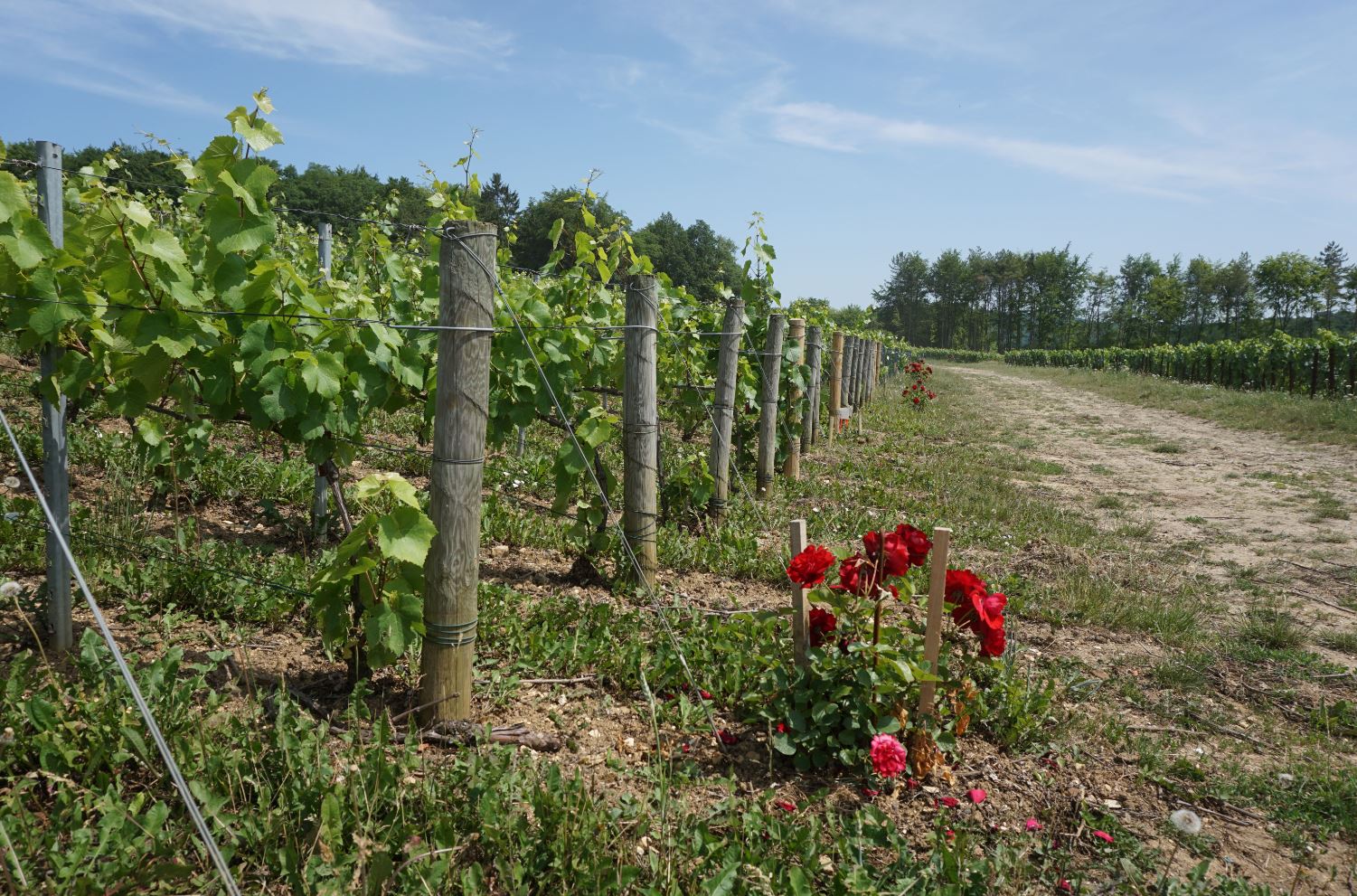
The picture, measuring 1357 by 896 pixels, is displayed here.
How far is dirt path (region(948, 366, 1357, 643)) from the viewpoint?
5176 mm

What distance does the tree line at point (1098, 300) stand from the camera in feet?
219

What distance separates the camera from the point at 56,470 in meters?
2.69

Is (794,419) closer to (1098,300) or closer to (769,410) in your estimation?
(769,410)

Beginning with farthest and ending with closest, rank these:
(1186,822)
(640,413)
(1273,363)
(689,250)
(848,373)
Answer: (689,250) < (1273,363) < (848,373) < (640,413) < (1186,822)

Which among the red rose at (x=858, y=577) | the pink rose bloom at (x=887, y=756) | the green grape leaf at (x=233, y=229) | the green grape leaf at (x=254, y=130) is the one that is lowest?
the pink rose bloom at (x=887, y=756)

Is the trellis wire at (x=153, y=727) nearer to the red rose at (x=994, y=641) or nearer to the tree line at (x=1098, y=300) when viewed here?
the red rose at (x=994, y=641)

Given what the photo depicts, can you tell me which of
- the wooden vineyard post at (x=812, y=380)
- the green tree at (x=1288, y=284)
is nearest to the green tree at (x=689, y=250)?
the green tree at (x=1288, y=284)

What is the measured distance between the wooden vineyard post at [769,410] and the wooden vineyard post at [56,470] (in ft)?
14.6

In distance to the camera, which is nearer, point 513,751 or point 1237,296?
point 513,751

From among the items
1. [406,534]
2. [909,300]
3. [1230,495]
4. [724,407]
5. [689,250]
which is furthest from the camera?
[909,300]

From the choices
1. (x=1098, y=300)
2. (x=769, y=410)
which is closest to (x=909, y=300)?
(x=1098, y=300)

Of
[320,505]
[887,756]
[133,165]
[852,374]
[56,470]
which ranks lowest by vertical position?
[887,756]

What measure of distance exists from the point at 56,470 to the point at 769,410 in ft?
14.9

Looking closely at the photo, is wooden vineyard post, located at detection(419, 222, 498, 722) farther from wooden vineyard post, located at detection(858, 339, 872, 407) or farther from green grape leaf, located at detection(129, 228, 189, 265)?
wooden vineyard post, located at detection(858, 339, 872, 407)
